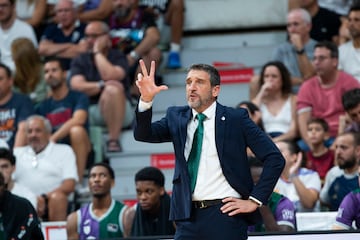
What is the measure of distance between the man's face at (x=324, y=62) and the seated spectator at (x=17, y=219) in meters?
3.79

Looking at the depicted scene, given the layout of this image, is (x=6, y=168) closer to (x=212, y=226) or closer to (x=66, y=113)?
(x=66, y=113)

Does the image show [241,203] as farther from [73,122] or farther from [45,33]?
[45,33]

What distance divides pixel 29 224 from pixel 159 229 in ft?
4.57

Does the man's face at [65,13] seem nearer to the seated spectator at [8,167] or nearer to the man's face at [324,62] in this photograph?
the seated spectator at [8,167]

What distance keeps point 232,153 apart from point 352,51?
535cm

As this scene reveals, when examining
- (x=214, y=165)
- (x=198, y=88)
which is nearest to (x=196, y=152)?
(x=214, y=165)

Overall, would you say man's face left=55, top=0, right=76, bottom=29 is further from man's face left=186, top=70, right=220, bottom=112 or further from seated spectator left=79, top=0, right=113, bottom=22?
man's face left=186, top=70, right=220, bottom=112

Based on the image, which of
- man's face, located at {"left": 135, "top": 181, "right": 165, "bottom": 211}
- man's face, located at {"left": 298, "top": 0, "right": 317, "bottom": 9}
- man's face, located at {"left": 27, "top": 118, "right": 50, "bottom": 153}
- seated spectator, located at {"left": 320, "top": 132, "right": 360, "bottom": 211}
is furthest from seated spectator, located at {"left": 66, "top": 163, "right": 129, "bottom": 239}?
man's face, located at {"left": 298, "top": 0, "right": 317, "bottom": 9}

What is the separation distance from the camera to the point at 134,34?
41.9 ft

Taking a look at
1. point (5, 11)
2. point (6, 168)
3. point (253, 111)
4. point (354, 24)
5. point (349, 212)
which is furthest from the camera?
point (5, 11)

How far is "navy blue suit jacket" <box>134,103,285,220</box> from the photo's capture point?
22.0 feet

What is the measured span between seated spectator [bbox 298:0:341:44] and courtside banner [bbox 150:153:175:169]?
2226 mm

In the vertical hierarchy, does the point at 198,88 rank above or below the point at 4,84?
below

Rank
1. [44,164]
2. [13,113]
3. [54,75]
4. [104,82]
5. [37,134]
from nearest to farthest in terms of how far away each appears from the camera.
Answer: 1. [44,164]
2. [37,134]
3. [13,113]
4. [54,75]
5. [104,82]
